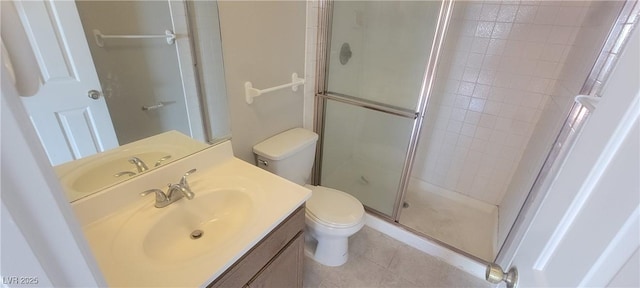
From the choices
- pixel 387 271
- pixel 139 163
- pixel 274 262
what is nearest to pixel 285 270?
pixel 274 262

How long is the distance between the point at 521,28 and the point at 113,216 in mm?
2415

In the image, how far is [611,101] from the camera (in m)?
0.42

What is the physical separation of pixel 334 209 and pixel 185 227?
0.82 m

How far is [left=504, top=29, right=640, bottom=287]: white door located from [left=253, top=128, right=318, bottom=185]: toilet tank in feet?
3.85

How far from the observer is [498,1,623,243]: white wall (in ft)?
3.74

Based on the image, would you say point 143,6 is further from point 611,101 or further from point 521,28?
point 521,28

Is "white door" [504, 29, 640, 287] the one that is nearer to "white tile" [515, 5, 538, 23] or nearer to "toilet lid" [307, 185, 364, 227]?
"toilet lid" [307, 185, 364, 227]

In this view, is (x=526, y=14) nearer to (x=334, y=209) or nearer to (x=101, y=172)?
(x=334, y=209)

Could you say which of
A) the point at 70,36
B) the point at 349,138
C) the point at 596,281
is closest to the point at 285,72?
the point at 349,138

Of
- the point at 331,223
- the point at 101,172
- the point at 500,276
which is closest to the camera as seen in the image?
the point at 500,276

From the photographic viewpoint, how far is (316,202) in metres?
1.61

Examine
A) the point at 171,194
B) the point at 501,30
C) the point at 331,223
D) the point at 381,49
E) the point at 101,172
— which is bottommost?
the point at 331,223

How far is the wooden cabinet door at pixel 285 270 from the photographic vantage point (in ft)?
3.28

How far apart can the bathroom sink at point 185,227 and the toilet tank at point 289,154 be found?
1.36 ft
